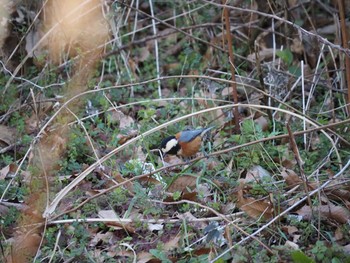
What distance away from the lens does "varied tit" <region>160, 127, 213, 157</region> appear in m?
4.38

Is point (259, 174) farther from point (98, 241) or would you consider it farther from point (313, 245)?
point (98, 241)

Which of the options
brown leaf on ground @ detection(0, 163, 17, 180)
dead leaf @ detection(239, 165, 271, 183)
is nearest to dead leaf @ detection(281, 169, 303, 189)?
dead leaf @ detection(239, 165, 271, 183)

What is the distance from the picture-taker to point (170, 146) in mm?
4387

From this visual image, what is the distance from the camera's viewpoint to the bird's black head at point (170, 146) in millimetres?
4375

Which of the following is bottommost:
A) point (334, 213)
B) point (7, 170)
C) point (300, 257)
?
point (334, 213)

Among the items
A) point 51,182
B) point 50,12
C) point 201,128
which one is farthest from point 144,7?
point 51,182

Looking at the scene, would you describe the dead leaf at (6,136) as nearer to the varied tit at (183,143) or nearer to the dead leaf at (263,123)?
the varied tit at (183,143)

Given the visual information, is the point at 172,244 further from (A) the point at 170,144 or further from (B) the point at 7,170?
(B) the point at 7,170

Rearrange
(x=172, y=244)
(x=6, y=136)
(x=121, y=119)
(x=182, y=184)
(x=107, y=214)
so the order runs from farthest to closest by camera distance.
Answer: (x=121, y=119) < (x=6, y=136) < (x=182, y=184) < (x=107, y=214) < (x=172, y=244)

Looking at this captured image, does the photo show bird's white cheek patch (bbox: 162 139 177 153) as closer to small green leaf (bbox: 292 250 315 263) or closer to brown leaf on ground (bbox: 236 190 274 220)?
brown leaf on ground (bbox: 236 190 274 220)

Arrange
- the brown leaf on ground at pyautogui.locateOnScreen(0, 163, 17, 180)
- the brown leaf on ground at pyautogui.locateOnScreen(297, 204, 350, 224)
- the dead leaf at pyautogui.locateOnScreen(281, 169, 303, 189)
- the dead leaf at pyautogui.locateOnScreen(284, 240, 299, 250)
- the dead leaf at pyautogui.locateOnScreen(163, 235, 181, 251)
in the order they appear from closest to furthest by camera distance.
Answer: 1. the dead leaf at pyautogui.locateOnScreen(284, 240, 299, 250)
2. the dead leaf at pyautogui.locateOnScreen(163, 235, 181, 251)
3. the brown leaf on ground at pyautogui.locateOnScreen(297, 204, 350, 224)
4. the dead leaf at pyautogui.locateOnScreen(281, 169, 303, 189)
5. the brown leaf on ground at pyautogui.locateOnScreen(0, 163, 17, 180)

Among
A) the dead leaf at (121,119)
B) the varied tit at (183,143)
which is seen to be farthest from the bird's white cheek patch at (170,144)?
the dead leaf at (121,119)

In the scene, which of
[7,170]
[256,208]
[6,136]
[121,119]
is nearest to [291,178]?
[256,208]

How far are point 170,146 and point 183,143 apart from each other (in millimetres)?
82
